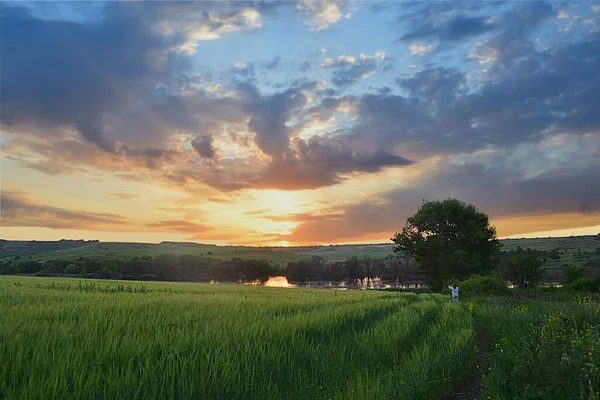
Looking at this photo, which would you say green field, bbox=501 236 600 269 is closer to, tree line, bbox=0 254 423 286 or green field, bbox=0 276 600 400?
tree line, bbox=0 254 423 286

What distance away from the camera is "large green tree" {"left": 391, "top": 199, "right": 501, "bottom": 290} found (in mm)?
55344

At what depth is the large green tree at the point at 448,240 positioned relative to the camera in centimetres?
5534

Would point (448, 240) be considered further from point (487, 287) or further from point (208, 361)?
point (208, 361)

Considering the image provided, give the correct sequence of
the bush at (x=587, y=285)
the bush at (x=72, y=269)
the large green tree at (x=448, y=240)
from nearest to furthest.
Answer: the bush at (x=587, y=285) → the large green tree at (x=448, y=240) → the bush at (x=72, y=269)

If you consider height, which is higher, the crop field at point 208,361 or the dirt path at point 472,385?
the crop field at point 208,361

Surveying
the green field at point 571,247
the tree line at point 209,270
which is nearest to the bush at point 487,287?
the tree line at point 209,270

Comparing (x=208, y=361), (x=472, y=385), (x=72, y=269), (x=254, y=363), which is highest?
(x=208, y=361)

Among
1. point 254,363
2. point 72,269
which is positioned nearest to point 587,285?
point 254,363

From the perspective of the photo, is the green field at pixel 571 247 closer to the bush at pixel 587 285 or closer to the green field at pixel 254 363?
the bush at pixel 587 285

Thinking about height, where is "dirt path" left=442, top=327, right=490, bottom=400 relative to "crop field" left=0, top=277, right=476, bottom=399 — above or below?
below

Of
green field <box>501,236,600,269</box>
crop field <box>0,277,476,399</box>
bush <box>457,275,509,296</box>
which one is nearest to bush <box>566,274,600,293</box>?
bush <box>457,275,509,296</box>

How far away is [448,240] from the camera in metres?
58.0

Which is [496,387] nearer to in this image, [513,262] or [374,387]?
[374,387]

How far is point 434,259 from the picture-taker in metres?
57.7
